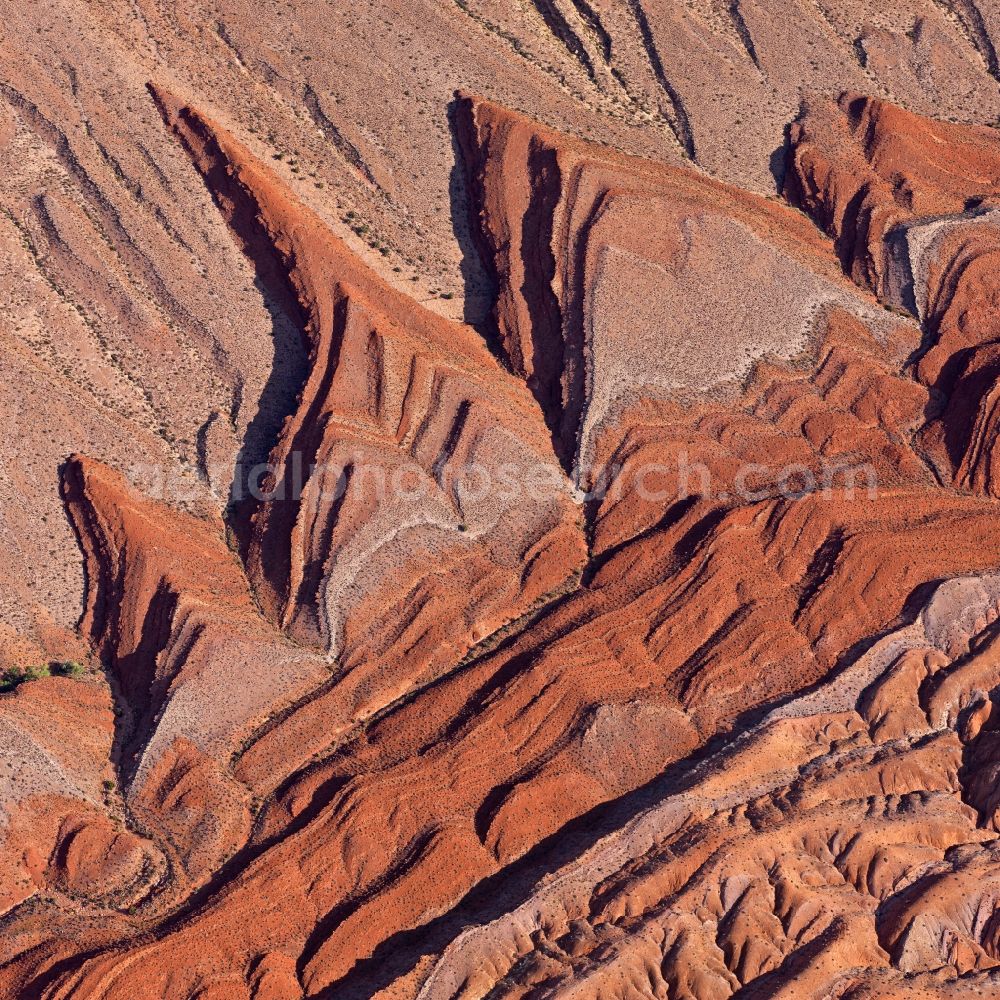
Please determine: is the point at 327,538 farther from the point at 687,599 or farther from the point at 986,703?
the point at 986,703

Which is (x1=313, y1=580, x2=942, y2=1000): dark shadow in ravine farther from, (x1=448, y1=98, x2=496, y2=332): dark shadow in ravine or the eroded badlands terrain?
(x1=448, y1=98, x2=496, y2=332): dark shadow in ravine

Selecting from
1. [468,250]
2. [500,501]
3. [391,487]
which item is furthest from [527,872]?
[468,250]

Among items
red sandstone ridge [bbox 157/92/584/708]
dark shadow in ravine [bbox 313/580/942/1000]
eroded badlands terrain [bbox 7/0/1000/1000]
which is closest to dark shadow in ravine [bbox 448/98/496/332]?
eroded badlands terrain [bbox 7/0/1000/1000]

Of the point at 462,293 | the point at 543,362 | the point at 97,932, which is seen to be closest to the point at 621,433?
the point at 543,362

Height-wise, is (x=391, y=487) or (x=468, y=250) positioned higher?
(x=468, y=250)

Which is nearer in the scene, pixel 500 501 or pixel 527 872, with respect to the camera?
pixel 527 872

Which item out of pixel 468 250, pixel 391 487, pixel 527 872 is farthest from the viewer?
pixel 468 250

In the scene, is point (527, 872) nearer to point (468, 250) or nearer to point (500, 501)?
point (500, 501)

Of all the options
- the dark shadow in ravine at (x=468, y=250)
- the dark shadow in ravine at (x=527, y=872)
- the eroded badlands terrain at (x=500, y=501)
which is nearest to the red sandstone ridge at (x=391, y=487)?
the eroded badlands terrain at (x=500, y=501)

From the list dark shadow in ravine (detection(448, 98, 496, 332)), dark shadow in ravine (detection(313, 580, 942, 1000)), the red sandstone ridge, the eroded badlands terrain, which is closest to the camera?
dark shadow in ravine (detection(313, 580, 942, 1000))
